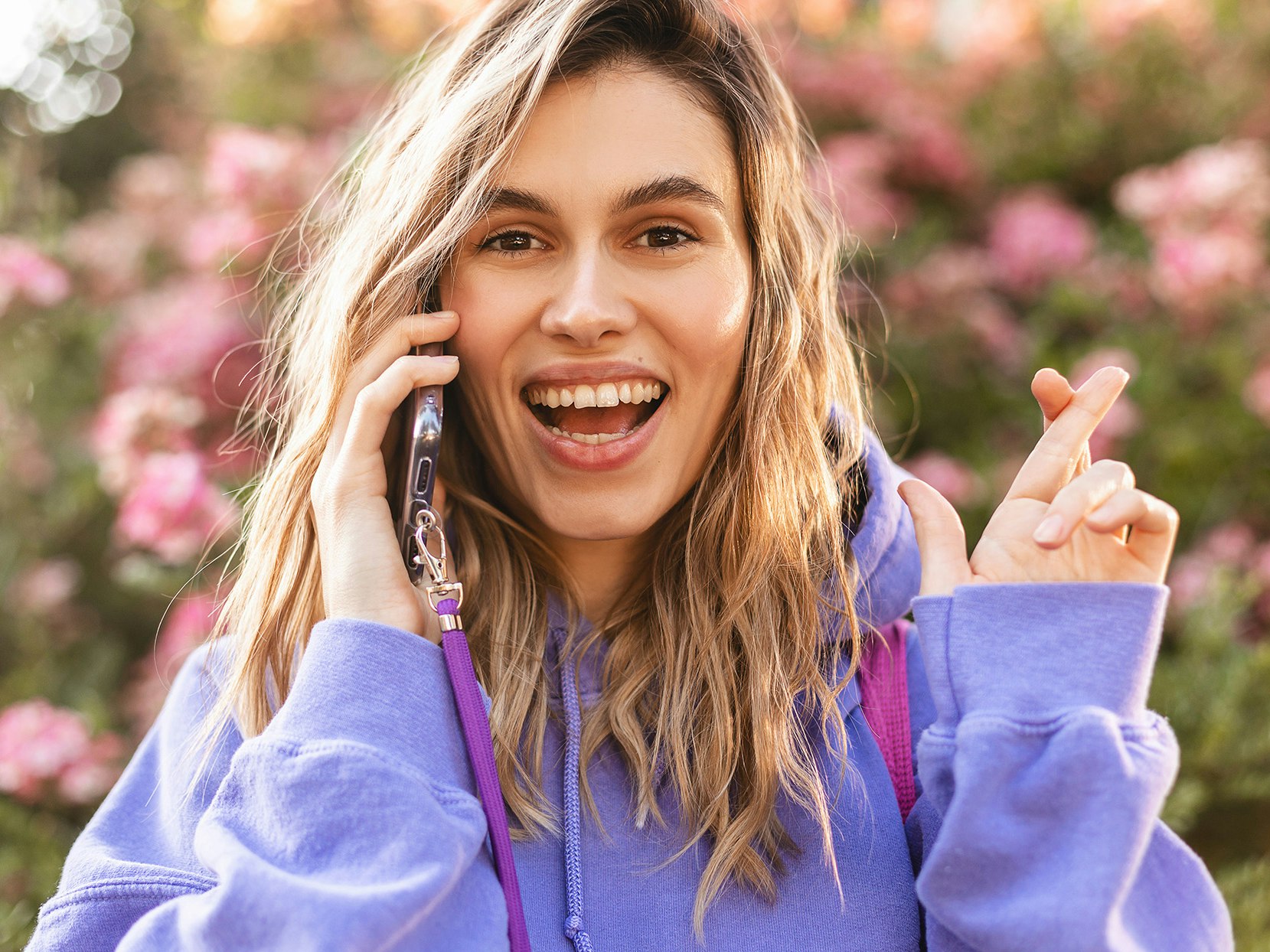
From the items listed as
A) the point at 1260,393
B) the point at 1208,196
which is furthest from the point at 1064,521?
the point at 1208,196

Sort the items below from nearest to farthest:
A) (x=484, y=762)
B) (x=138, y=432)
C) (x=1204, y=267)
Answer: (x=484, y=762), (x=138, y=432), (x=1204, y=267)

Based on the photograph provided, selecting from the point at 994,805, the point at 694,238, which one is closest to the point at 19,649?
the point at 694,238

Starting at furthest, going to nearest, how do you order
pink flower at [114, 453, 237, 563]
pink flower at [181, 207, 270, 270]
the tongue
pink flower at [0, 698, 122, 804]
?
1. pink flower at [181, 207, 270, 270]
2. pink flower at [114, 453, 237, 563]
3. pink flower at [0, 698, 122, 804]
4. the tongue

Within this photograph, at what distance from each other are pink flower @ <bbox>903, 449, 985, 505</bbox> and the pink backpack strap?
1.19 metres

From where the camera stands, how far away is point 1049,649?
4.32 ft

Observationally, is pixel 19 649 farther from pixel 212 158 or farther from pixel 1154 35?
pixel 1154 35

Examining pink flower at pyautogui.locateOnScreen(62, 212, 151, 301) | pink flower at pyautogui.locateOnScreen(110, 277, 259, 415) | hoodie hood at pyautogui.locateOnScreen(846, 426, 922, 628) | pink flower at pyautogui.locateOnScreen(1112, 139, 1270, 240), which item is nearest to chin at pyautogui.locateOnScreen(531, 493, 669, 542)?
hoodie hood at pyautogui.locateOnScreen(846, 426, 922, 628)

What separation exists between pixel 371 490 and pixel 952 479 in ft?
6.08

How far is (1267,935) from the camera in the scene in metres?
2.27

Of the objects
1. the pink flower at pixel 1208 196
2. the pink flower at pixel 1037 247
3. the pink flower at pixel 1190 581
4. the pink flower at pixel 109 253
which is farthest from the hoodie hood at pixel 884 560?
the pink flower at pixel 109 253

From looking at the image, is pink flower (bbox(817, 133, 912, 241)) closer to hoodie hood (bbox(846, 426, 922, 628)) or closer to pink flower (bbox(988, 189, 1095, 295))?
pink flower (bbox(988, 189, 1095, 295))

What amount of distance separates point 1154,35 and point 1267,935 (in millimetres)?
3309

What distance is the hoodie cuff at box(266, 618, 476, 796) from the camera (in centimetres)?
132

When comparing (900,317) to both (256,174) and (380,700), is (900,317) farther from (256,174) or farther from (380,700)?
(380,700)
